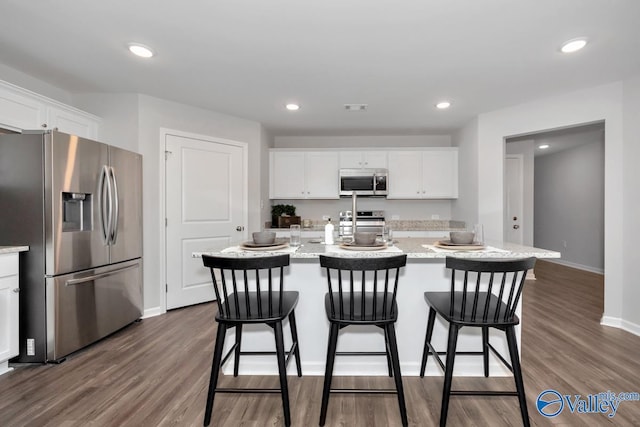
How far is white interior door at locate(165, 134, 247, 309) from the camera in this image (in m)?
3.61

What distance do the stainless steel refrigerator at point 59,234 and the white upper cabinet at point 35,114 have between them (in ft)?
0.81

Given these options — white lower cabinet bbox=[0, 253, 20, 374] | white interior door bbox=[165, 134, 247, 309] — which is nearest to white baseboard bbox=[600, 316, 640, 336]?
white interior door bbox=[165, 134, 247, 309]

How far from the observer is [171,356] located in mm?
2482

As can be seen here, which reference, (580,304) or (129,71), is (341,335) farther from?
(580,304)

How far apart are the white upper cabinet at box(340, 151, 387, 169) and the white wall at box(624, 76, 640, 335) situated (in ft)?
9.00

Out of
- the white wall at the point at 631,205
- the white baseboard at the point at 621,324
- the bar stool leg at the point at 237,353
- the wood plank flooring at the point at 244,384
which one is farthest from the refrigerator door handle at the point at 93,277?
the white wall at the point at 631,205

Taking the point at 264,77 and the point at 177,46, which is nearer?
the point at 177,46

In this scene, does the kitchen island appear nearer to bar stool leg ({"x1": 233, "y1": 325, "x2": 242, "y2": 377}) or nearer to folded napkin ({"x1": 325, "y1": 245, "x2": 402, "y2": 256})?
bar stool leg ({"x1": 233, "y1": 325, "x2": 242, "y2": 377})

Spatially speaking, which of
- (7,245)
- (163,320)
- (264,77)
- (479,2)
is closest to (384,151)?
(264,77)

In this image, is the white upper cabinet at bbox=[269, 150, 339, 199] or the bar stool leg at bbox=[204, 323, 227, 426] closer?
the bar stool leg at bbox=[204, 323, 227, 426]

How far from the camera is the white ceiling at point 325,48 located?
1973mm

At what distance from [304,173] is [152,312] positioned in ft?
9.23

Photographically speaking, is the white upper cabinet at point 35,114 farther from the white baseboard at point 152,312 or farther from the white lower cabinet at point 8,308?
the white baseboard at point 152,312

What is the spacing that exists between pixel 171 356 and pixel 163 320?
36.7 inches
